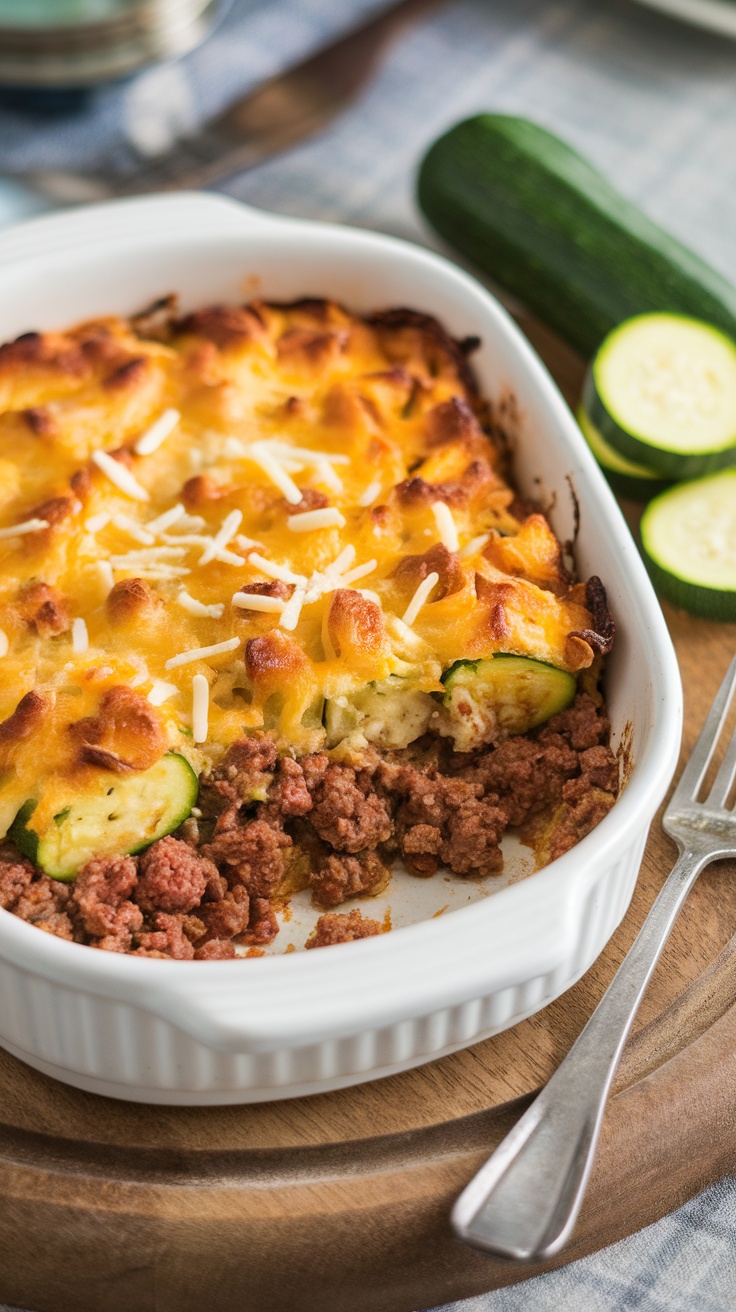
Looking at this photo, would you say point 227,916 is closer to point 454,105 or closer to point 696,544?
point 696,544

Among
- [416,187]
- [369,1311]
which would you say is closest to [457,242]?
[416,187]

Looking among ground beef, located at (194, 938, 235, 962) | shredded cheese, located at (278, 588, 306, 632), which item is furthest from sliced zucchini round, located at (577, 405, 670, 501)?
ground beef, located at (194, 938, 235, 962)

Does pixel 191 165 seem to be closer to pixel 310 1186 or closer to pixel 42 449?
pixel 42 449

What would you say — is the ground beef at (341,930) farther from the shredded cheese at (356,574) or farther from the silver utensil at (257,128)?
the silver utensil at (257,128)

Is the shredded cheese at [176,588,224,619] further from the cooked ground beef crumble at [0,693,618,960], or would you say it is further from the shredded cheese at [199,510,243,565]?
the cooked ground beef crumble at [0,693,618,960]

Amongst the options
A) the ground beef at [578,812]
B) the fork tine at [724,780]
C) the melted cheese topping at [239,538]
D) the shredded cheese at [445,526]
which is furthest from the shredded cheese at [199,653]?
→ the fork tine at [724,780]

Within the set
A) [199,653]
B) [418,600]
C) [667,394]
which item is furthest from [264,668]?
[667,394]
